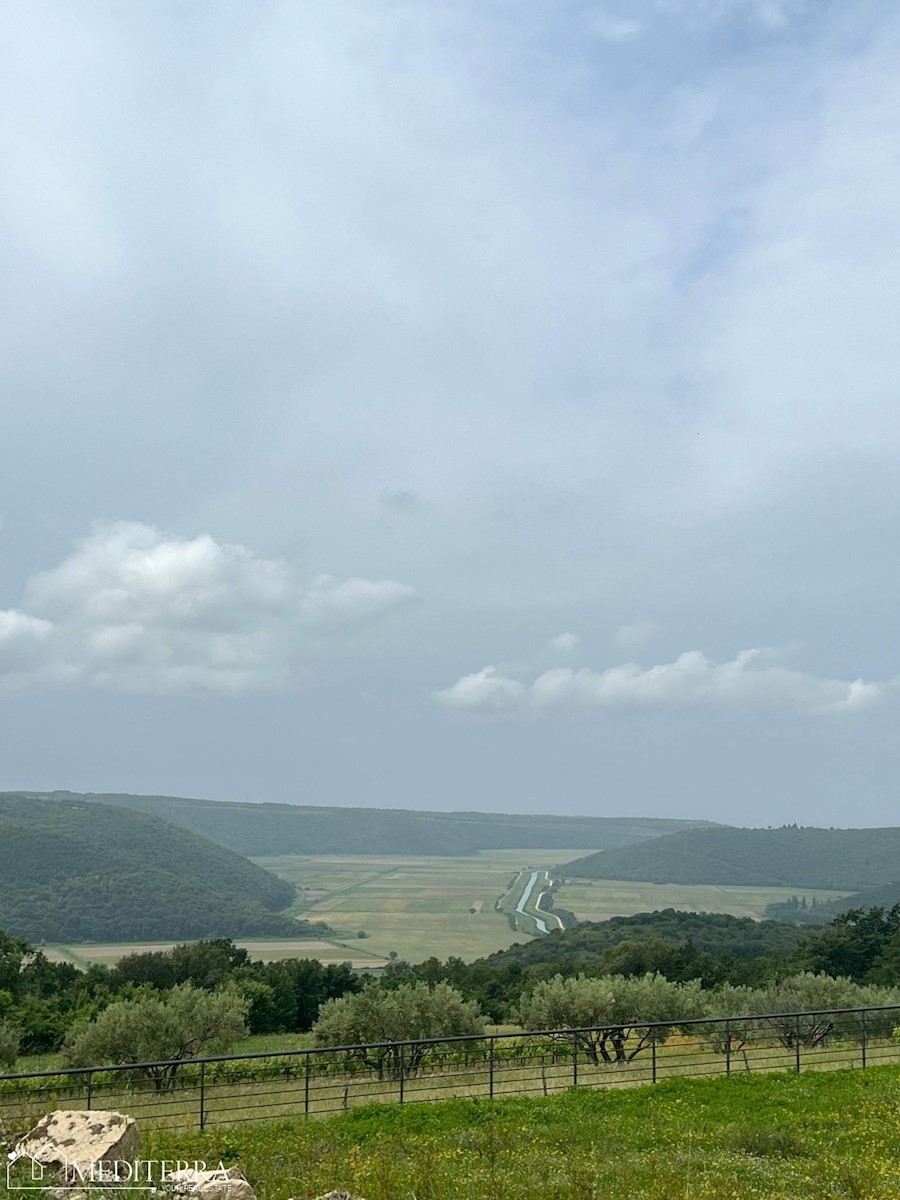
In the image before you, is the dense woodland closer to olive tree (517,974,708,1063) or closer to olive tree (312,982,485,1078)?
olive tree (312,982,485,1078)

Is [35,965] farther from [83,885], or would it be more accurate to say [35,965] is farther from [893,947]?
[83,885]

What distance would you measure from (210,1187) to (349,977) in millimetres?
60587

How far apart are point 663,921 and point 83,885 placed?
120 m

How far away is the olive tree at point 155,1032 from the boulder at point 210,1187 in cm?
2348

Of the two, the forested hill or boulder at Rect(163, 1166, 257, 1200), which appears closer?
boulder at Rect(163, 1166, 257, 1200)

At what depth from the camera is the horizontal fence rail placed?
68.0ft

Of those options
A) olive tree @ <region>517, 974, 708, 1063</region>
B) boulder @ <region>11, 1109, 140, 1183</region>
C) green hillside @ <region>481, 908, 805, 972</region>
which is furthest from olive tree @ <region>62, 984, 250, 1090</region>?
green hillside @ <region>481, 908, 805, 972</region>

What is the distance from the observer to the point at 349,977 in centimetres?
6556

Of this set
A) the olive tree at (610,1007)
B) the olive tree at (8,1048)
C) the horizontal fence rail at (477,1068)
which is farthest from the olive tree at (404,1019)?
the olive tree at (8,1048)

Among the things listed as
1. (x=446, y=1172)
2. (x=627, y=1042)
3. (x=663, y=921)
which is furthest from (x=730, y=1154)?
(x=663, y=921)

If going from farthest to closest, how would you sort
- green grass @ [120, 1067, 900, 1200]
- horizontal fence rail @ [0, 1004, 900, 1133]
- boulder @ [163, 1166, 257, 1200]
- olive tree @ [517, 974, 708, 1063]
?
olive tree @ [517, 974, 708, 1063] → horizontal fence rail @ [0, 1004, 900, 1133] → green grass @ [120, 1067, 900, 1200] → boulder @ [163, 1166, 257, 1200]

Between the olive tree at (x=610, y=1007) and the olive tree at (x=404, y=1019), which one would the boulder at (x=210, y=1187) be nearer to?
the olive tree at (x=404, y=1019)

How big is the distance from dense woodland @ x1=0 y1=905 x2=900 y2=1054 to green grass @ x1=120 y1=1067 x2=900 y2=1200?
2281 cm

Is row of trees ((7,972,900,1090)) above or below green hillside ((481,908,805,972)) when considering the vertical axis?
above
